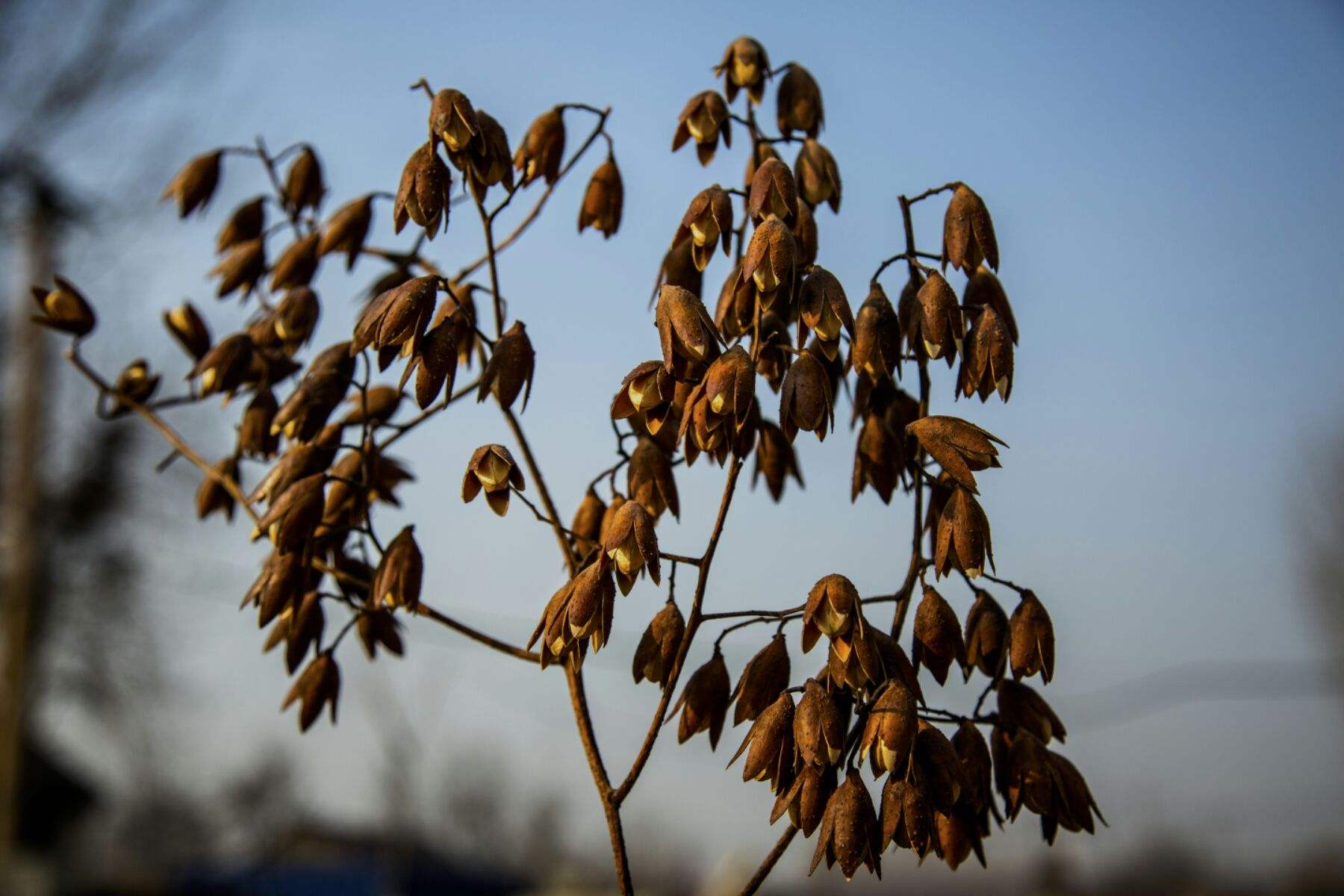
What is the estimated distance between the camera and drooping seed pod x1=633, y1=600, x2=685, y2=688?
996 mm

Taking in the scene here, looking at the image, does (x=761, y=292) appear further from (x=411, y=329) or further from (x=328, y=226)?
(x=328, y=226)

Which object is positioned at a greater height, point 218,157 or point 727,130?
point 218,157

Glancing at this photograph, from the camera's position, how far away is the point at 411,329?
3.37 ft

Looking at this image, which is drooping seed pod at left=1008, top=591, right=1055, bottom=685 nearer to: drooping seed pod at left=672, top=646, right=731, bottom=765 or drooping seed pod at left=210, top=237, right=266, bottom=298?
drooping seed pod at left=672, top=646, right=731, bottom=765

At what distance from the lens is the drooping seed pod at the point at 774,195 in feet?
3.39

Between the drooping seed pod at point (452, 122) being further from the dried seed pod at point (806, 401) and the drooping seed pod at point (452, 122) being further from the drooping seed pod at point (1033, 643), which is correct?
the drooping seed pod at point (1033, 643)

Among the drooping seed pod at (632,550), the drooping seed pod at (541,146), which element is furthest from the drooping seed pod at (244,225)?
the drooping seed pod at (632,550)

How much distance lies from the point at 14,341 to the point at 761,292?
31.4 feet

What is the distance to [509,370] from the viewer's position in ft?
3.58

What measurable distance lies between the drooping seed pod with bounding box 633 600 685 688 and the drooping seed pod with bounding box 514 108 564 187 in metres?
0.52

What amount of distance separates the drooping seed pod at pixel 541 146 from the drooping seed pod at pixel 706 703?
559 millimetres

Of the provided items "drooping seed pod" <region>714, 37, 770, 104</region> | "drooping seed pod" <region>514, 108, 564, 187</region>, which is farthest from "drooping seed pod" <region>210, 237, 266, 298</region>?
"drooping seed pod" <region>714, 37, 770, 104</region>

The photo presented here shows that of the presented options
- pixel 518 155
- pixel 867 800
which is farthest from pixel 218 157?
pixel 867 800

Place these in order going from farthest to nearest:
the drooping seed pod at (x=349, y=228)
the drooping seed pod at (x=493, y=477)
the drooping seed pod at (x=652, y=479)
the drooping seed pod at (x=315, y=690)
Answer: the drooping seed pod at (x=349, y=228) → the drooping seed pod at (x=315, y=690) → the drooping seed pod at (x=652, y=479) → the drooping seed pod at (x=493, y=477)
